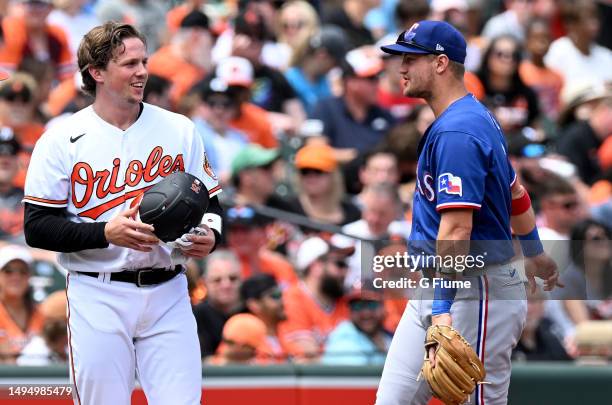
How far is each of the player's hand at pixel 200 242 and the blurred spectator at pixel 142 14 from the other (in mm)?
5895

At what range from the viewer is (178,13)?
413 inches

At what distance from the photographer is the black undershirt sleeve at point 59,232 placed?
4.44m

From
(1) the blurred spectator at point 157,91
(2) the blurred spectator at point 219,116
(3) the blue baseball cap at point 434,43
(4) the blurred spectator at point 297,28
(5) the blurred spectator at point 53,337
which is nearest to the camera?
(3) the blue baseball cap at point 434,43

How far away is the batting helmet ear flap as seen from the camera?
14.3 feet

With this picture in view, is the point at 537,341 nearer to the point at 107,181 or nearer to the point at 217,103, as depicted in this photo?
the point at 107,181

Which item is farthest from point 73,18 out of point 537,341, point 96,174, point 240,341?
point 96,174

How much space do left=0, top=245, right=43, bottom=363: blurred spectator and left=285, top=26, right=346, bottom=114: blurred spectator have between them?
3.84 meters

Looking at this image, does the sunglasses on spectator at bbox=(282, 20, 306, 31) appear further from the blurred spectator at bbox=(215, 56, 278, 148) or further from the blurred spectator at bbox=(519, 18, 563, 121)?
the blurred spectator at bbox=(519, 18, 563, 121)

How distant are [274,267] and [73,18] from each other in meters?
3.75

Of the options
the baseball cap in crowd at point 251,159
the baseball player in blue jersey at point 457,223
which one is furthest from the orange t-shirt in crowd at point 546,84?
the baseball player in blue jersey at point 457,223

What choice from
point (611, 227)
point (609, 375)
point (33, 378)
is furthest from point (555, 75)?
point (33, 378)

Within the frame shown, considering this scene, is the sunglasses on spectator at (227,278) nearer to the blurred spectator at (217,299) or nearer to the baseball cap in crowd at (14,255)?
the blurred spectator at (217,299)

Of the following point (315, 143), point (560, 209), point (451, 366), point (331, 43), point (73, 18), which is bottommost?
point (451, 366)

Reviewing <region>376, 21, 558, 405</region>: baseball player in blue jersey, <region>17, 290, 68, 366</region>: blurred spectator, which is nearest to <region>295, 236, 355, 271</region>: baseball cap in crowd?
<region>17, 290, 68, 366</region>: blurred spectator
